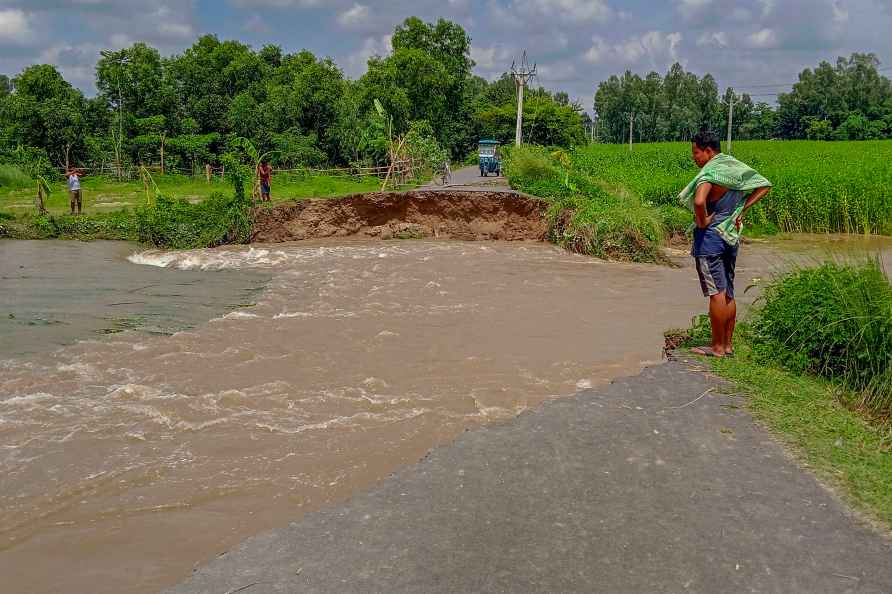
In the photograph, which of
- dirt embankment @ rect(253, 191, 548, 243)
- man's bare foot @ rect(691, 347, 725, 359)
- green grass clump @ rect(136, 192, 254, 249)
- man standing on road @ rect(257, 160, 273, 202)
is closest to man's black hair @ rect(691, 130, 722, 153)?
man's bare foot @ rect(691, 347, 725, 359)

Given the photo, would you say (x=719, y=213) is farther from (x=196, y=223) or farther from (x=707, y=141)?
(x=196, y=223)

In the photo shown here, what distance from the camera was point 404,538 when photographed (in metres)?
3.45

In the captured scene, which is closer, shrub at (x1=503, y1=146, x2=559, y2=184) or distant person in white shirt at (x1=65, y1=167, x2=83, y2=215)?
distant person in white shirt at (x1=65, y1=167, x2=83, y2=215)

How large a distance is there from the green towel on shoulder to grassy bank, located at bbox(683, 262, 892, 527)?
0.82m

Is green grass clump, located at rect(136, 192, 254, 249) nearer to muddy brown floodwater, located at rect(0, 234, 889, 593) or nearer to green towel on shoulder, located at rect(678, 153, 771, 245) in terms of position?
muddy brown floodwater, located at rect(0, 234, 889, 593)

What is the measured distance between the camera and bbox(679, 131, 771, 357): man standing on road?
5.80 metres

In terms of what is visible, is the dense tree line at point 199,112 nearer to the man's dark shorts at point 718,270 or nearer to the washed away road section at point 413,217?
the washed away road section at point 413,217

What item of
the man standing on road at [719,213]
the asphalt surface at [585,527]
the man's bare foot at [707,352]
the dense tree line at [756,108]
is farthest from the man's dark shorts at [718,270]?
the dense tree line at [756,108]

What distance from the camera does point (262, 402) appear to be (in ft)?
21.9

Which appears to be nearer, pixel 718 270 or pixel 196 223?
pixel 718 270

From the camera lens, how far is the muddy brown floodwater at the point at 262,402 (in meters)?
4.42

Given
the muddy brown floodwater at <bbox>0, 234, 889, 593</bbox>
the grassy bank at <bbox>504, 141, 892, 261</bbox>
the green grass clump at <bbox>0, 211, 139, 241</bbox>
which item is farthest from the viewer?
the green grass clump at <bbox>0, 211, 139, 241</bbox>

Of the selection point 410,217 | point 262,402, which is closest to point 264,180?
point 410,217

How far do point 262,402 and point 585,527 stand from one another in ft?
12.8
